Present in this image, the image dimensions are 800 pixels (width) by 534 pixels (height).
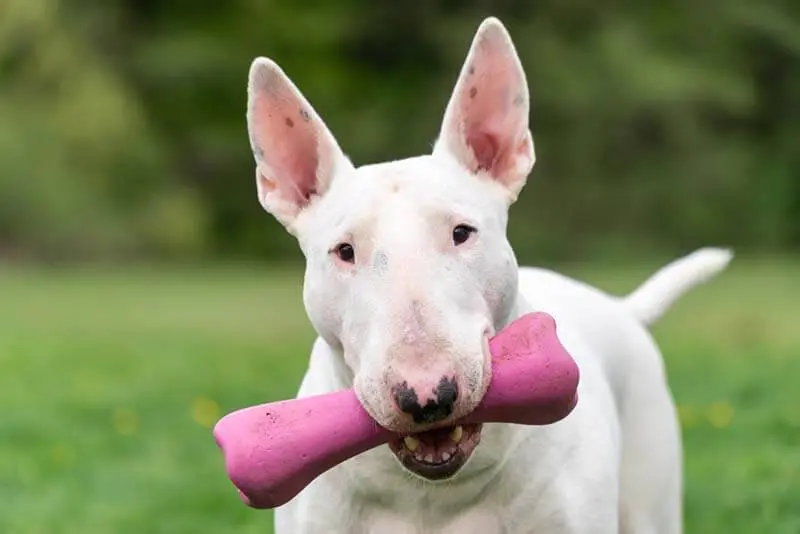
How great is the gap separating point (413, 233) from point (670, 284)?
2016 mm

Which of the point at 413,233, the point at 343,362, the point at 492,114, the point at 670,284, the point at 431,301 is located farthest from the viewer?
the point at 670,284

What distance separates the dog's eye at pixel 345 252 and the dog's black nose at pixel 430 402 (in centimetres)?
41

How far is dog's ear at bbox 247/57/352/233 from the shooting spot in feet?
10.4

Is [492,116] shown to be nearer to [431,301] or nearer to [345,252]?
[345,252]

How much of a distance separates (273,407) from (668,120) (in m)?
21.9

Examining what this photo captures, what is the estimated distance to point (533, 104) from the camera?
943 inches

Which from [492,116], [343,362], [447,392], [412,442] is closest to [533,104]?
[492,116]

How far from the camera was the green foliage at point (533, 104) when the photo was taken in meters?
23.1

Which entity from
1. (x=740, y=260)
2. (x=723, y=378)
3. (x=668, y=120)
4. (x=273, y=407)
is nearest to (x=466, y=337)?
(x=273, y=407)

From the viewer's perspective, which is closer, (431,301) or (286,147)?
(431,301)

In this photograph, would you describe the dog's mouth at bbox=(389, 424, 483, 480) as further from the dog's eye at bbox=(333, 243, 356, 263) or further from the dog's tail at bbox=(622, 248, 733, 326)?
the dog's tail at bbox=(622, 248, 733, 326)

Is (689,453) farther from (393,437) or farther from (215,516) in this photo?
(393,437)

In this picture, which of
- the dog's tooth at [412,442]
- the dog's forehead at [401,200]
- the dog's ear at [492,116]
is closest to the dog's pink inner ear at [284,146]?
the dog's forehead at [401,200]

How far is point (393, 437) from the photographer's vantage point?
271 cm
